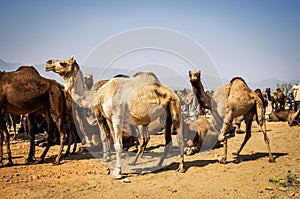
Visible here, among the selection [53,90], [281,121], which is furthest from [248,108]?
[281,121]

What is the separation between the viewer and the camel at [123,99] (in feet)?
23.5

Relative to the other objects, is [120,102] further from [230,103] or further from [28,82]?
[230,103]

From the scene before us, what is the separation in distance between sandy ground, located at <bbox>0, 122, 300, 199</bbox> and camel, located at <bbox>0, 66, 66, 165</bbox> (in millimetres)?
962

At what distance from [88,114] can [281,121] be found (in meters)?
14.0

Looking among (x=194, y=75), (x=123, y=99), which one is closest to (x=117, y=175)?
(x=123, y=99)

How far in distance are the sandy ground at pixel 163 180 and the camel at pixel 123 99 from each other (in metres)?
0.62

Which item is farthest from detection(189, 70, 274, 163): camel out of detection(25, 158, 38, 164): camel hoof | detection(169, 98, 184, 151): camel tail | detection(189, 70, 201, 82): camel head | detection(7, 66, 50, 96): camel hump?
detection(25, 158, 38, 164): camel hoof

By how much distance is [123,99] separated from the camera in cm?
723

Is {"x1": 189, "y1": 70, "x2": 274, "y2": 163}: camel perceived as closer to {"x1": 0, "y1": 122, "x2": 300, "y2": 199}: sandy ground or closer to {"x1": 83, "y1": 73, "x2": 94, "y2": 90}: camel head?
{"x1": 0, "y1": 122, "x2": 300, "y2": 199}: sandy ground

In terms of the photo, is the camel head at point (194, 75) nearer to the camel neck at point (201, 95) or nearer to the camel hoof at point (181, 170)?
the camel neck at point (201, 95)

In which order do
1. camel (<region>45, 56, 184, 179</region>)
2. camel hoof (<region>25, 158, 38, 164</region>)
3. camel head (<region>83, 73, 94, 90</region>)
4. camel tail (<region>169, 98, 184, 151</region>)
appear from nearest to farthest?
camel (<region>45, 56, 184, 179</region>)
camel tail (<region>169, 98, 184, 151</region>)
camel hoof (<region>25, 158, 38, 164</region>)
camel head (<region>83, 73, 94, 90</region>)

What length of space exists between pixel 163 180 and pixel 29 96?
4227 mm

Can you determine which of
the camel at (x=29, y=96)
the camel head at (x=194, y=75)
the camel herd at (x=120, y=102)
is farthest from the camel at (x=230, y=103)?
the camel at (x=29, y=96)

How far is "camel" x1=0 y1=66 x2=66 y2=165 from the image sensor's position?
807 centimetres
